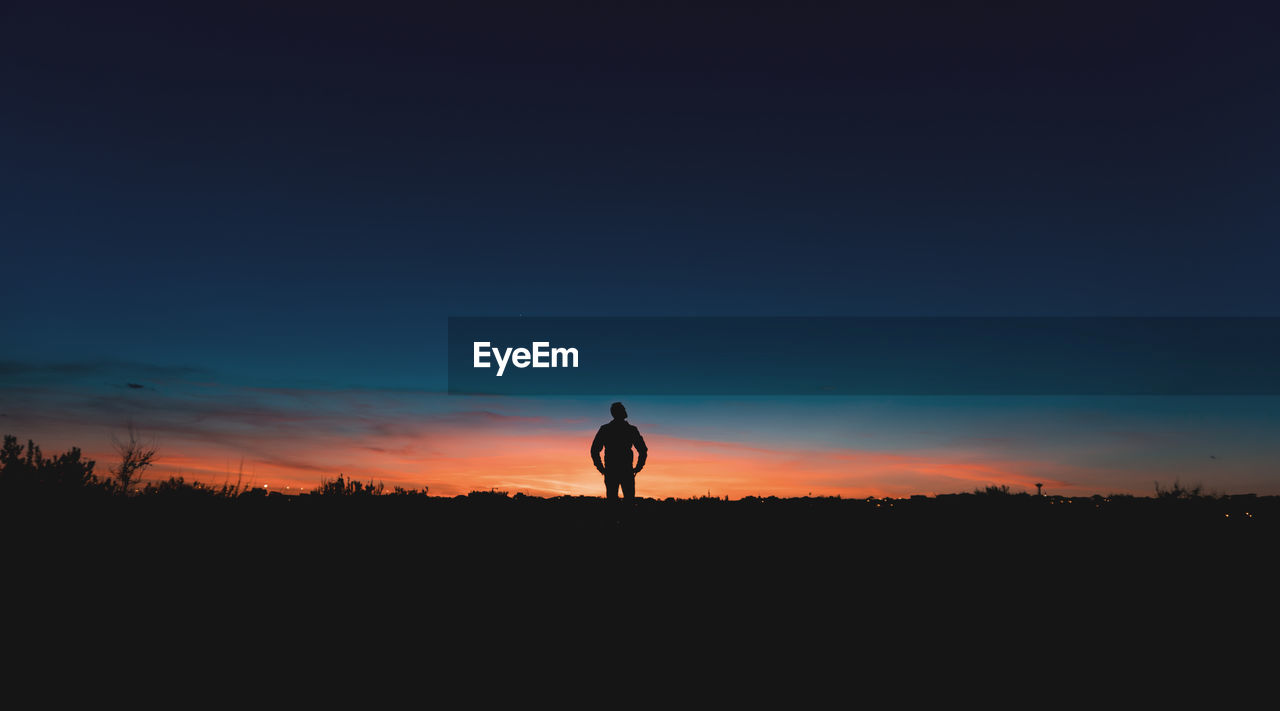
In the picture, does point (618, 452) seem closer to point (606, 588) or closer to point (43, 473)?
point (606, 588)

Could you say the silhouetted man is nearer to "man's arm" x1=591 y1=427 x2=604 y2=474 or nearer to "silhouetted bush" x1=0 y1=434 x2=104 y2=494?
"man's arm" x1=591 y1=427 x2=604 y2=474

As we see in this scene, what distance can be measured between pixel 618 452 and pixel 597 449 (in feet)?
1.39

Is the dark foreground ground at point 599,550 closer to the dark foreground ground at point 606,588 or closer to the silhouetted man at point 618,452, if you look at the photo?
the dark foreground ground at point 606,588

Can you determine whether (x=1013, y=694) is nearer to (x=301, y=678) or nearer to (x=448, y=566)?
(x=301, y=678)

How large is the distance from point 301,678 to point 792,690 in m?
3.28

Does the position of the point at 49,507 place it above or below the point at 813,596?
above

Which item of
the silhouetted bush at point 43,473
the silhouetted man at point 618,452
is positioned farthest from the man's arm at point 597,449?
the silhouetted bush at point 43,473

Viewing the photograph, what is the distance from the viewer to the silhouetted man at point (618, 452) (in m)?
13.0

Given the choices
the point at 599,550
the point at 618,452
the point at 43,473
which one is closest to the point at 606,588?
the point at 599,550

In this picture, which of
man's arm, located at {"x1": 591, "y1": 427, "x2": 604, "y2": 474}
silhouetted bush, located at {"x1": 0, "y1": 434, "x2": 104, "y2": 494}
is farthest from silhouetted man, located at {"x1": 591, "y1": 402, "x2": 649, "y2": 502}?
silhouetted bush, located at {"x1": 0, "y1": 434, "x2": 104, "y2": 494}

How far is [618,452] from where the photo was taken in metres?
13.0

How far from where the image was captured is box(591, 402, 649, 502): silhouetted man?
513 inches

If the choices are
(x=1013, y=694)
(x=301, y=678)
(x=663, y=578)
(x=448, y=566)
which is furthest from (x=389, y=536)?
(x=1013, y=694)

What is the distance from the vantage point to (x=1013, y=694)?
4.50 metres
